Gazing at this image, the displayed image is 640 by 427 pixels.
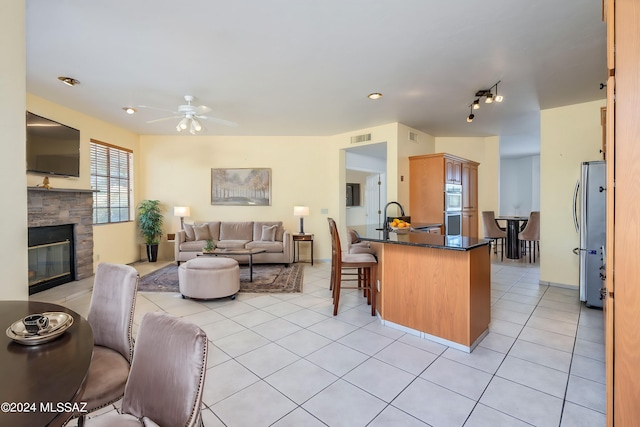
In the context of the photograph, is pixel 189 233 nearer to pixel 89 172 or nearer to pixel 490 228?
pixel 89 172

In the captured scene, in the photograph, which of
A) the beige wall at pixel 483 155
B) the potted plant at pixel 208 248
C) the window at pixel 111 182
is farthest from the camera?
the beige wall at pixel 483 155

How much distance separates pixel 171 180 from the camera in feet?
21.1

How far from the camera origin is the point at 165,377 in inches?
39.4

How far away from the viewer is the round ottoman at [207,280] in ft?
12.2

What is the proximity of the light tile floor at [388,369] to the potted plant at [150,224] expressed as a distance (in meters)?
2.50

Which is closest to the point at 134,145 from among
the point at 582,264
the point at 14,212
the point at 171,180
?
the point at 171,180

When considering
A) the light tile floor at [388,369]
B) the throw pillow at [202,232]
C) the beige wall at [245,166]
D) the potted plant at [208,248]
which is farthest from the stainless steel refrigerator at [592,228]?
the throw pillow at [202,232]

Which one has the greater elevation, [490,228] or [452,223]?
[452,223]

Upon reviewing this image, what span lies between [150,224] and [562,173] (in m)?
7.19

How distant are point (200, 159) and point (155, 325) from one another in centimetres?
595

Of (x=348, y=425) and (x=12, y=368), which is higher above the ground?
(x=12, y=368)

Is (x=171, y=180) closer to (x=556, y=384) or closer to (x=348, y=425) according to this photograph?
(x=348, y=425)

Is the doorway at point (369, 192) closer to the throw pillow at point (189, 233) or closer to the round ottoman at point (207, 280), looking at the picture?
the throw pillow at point (189, 233)

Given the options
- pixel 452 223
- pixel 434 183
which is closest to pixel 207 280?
pixel 434 183
